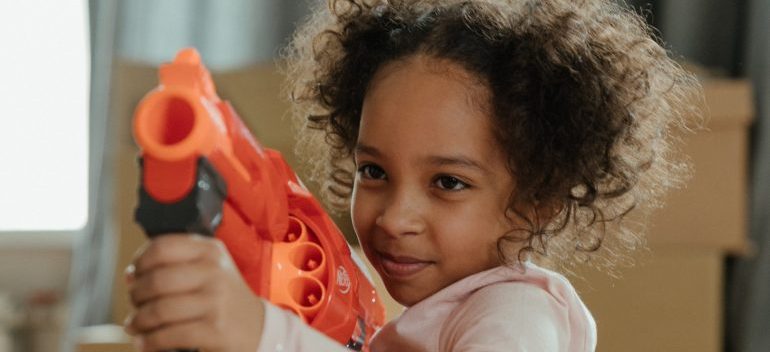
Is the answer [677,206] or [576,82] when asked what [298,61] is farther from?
[677,206]

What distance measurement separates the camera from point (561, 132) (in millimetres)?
828

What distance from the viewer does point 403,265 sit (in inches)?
30.7

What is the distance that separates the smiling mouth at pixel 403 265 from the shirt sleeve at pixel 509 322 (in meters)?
0.07

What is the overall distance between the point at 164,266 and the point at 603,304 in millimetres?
1423

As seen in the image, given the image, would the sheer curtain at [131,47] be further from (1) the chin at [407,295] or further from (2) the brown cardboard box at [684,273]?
(1) the chin at [407,295]

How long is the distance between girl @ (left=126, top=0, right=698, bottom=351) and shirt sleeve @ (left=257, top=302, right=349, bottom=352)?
0.13 meters

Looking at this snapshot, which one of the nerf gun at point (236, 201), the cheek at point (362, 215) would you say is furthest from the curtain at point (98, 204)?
the nerf gun at point (236, 201)

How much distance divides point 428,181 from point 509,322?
6.0 inches

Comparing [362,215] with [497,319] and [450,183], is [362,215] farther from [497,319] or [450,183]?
[497,319]

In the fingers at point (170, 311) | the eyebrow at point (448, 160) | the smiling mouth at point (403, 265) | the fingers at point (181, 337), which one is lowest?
the smiling mouth at point (403, 265)

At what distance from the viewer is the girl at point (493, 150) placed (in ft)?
2.38

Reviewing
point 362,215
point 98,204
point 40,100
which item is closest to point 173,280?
point 362,215

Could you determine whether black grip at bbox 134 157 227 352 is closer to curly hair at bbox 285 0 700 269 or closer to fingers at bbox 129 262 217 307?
fingers at bbox 129 262 217 307

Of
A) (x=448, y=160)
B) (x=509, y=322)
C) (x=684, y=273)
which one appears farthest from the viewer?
(x=684, y=273)
